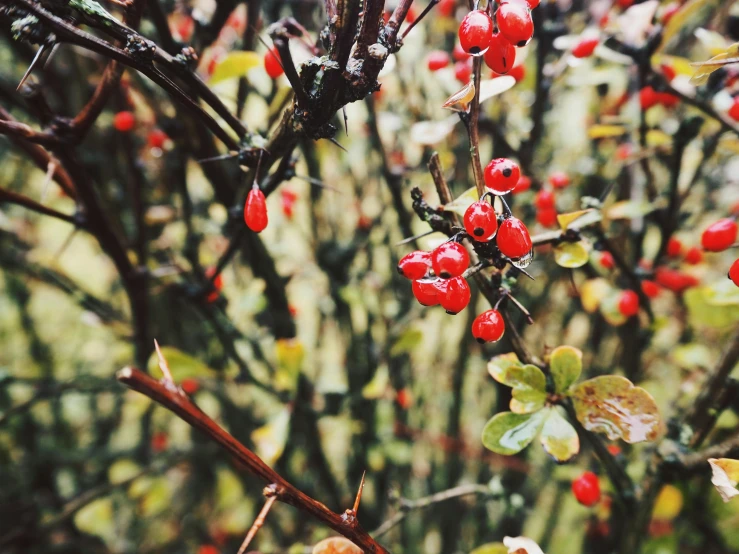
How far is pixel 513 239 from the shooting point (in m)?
0.65

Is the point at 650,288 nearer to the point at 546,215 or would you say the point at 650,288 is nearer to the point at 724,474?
the point at 546,215

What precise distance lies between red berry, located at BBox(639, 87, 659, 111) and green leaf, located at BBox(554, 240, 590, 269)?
695mm

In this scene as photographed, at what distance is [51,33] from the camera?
0.64m

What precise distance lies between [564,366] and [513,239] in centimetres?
26

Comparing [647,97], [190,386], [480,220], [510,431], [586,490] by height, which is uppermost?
[647,97]

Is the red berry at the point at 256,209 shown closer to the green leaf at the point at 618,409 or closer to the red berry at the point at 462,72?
the green leaf at the point at 618,409

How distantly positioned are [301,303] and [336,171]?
124cm

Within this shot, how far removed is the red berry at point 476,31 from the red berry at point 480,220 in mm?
196

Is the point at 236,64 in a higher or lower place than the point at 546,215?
higher

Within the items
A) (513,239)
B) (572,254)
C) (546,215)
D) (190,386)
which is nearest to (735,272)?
(572,254)

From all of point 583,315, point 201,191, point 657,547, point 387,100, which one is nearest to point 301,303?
point 201,191

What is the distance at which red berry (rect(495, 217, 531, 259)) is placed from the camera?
2.12 ft

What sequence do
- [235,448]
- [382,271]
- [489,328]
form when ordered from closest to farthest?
[235,448], [489,328], [382,271]

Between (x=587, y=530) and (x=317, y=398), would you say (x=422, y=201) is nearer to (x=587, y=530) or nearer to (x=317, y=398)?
(x=317, y=398)
